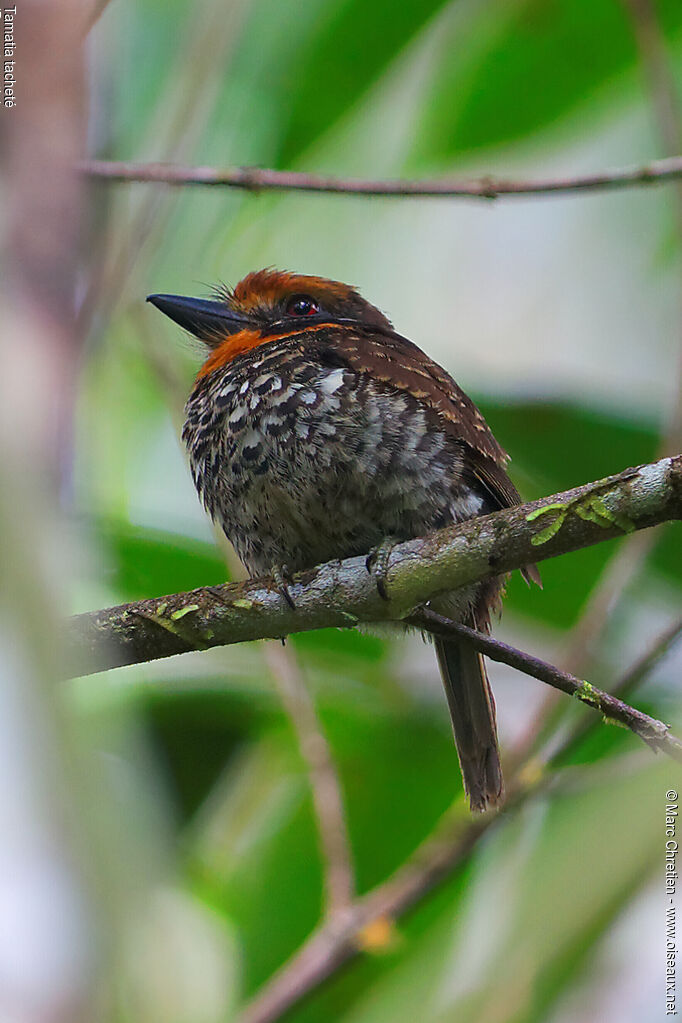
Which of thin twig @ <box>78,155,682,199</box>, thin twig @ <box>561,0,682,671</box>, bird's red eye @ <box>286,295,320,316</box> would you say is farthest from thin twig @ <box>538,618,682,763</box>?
bird's red eye @ <box>286,295,320,316</box>

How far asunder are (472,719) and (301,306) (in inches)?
44.0

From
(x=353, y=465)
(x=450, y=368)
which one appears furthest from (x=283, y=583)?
(x=450, y=368)

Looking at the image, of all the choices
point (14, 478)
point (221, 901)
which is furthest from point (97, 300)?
point (14, 478)

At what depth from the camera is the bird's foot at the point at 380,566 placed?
1918 millimetres

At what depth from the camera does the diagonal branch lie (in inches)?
66.4

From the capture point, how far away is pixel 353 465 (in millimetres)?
2229

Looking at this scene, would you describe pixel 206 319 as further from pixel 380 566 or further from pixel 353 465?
pixel 380 566

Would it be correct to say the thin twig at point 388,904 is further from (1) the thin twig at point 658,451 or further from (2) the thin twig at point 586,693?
(2) the thin twig at point 586,693

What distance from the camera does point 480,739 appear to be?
247 cm

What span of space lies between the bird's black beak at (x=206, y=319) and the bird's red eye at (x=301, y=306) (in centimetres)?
12

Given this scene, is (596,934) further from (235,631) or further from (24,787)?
(24,787)

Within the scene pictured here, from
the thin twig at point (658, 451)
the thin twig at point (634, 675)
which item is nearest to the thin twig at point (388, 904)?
the thin twig at point (634, 675)

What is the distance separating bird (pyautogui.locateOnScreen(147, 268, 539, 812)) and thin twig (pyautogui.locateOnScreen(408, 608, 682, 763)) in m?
0.30

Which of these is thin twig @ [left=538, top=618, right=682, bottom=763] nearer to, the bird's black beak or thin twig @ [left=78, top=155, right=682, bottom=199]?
thin twig @ [left=78, top=155, right=682, bottom=199]
